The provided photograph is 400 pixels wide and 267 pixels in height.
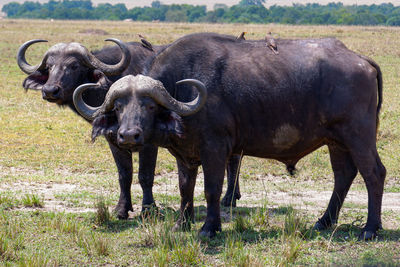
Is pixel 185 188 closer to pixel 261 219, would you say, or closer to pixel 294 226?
pixel 261 219

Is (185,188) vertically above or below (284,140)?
below

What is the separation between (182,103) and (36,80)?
2769 millimetres

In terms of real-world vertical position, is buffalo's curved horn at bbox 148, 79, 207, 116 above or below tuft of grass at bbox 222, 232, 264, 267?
above

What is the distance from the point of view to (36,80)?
786 centimetres

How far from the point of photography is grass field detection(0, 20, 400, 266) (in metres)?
5.77

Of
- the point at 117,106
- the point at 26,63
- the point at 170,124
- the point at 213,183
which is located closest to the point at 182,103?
the point at 170,124

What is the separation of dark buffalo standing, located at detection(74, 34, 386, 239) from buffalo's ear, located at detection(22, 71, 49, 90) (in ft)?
6.12

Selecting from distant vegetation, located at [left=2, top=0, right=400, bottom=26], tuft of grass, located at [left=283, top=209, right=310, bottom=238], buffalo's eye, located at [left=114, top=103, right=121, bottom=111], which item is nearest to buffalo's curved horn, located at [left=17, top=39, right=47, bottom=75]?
buffalo's eye, located at [left=114, top=103, right=121, bottom=111]

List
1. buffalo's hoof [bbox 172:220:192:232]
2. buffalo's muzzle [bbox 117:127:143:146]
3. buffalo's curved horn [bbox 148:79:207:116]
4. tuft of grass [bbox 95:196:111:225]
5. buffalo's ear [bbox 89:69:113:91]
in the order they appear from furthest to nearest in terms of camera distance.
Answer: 1. buffalo's ear [bbox 89:69:113:91]
2. tuft of grass [bbox 95:196:111:225]
3. buffalo's hoof [bbox 172:220:192:232]
4. buffalo's curved horn [bbox 148:79:207:116]
5. buffalo's muzzle [bbox 117:127:143:146]

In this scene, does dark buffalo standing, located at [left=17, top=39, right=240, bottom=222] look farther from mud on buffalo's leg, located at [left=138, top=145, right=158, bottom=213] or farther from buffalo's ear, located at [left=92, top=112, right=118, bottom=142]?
buffalo's ear, located at [left=92, top=112, right=118, bottom=142]

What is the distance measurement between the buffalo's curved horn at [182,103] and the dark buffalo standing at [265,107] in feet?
0.36

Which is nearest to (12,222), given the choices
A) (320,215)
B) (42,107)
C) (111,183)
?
(111,183)

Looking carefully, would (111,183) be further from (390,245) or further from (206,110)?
(390,245)

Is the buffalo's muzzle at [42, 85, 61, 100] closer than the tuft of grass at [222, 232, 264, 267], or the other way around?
the tuft of grass at [222, 232, 264, 267]
